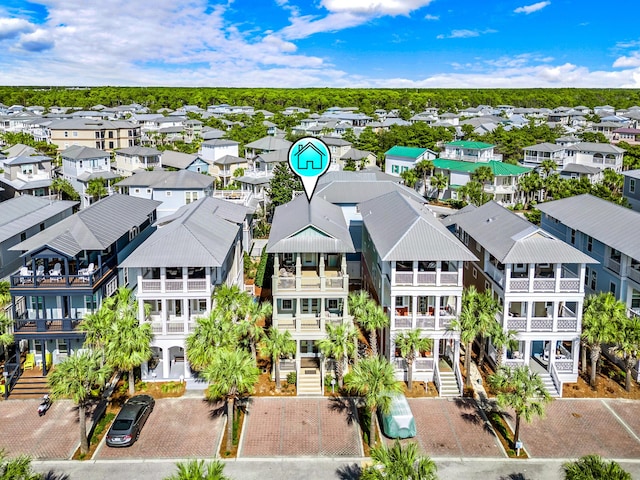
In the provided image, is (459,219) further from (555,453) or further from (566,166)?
(566,166)

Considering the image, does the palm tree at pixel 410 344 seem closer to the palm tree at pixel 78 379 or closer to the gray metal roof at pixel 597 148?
the palm tree at pixel 78 379

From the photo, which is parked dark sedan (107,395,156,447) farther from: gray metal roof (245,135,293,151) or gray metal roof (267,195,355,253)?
gray metal roof (245,135,293,151)

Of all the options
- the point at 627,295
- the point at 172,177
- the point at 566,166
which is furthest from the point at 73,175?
the point at 566,166

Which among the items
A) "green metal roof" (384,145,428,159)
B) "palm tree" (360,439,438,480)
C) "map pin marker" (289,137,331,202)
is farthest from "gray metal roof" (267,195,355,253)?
"green metal roof" (384,145,428,159)

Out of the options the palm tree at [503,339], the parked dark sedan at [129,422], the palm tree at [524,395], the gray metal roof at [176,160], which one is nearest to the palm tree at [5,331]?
the parked dark sedan at [129,422]


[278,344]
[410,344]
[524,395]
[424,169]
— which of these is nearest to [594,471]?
[524,395]

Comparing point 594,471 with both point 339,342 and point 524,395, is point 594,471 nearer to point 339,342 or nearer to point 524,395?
point 524,395
